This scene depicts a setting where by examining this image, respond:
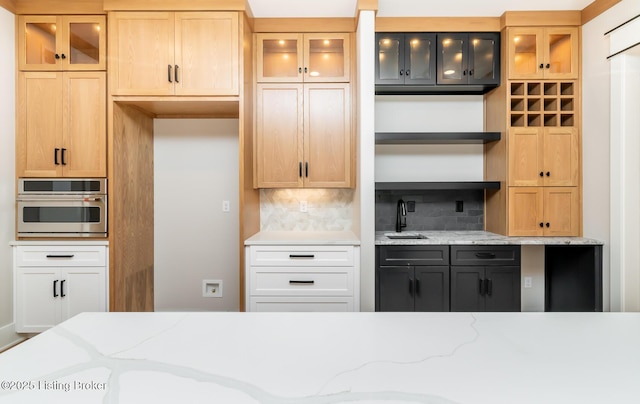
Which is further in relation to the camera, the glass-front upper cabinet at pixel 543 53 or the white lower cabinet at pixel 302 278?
the glass-front upper cabinet at pixel 543 53

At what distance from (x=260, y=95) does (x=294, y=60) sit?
1.40ft

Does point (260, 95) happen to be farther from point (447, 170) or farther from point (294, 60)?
point (447, 170)

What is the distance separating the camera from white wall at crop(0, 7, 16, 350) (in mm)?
2598

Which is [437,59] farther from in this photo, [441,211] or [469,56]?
[441,211]

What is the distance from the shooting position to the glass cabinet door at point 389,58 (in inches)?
114

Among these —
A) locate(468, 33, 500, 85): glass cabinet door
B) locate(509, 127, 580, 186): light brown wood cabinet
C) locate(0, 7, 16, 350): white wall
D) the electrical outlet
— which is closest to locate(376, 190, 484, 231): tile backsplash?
locate(509, 127, 580, 186): light brown wood cabinet

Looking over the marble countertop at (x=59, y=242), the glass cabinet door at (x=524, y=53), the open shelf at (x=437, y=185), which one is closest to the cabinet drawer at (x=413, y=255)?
the open shelf at (x=437, y=185)

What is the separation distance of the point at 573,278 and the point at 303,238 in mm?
2312

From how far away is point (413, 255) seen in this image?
2.67 m

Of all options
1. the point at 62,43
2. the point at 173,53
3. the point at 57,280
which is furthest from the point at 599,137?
the point at 57,280

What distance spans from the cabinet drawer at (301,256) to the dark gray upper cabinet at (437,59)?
4.84 feet

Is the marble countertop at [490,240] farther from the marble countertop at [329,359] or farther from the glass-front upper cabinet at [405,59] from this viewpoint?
the marble countertop at [329,359]

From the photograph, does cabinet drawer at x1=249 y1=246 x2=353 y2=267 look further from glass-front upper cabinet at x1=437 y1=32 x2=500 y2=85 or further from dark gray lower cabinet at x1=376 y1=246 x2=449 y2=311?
glass-front upper cabinet at x1=437 y1=32 x2=500 y2=85

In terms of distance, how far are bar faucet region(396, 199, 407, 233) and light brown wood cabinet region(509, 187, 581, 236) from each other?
2.83 ft
